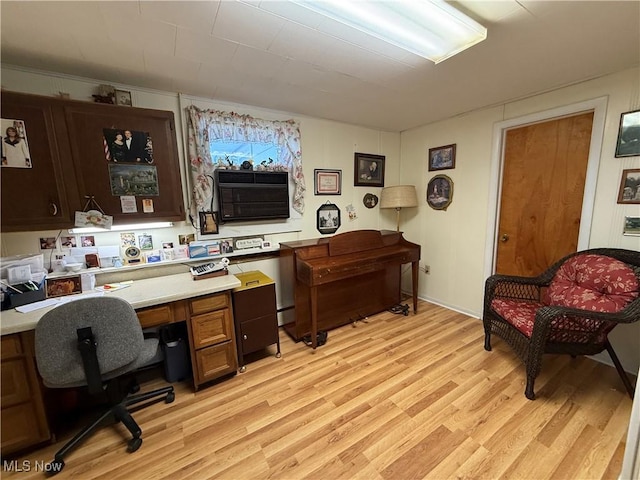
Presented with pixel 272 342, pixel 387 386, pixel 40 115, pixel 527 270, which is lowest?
pixel 387 386

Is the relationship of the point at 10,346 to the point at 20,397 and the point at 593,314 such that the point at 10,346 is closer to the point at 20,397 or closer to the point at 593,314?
the point at 20,397

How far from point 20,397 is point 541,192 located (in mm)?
4075

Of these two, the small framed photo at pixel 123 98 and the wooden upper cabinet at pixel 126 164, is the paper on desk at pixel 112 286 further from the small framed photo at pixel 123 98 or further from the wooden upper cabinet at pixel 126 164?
the small framed photo at pixel 123 98

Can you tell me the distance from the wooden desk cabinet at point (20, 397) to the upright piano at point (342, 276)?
1.75 m

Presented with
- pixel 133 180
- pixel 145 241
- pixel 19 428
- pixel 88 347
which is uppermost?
pixel 133 180

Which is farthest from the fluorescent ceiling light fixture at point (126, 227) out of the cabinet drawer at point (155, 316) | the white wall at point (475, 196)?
the white wall at point (475, 196)

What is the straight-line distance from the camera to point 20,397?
140 centimetres

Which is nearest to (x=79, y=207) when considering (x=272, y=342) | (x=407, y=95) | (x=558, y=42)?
(x=272, y=342)

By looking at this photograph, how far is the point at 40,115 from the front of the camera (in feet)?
5.25

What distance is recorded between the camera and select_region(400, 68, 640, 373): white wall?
197 cm

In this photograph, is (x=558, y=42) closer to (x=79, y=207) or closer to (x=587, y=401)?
(x=587, y=401)

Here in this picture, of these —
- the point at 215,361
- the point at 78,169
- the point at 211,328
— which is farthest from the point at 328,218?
the point at 78,169

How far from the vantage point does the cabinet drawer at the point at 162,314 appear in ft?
5.43

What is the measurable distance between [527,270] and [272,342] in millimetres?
2598
